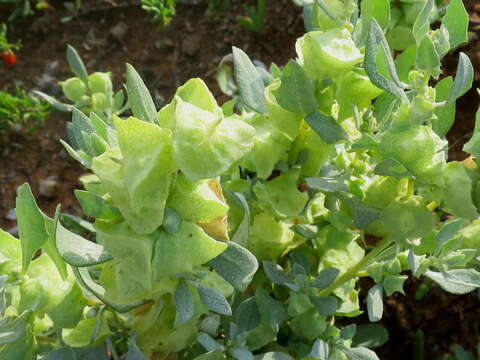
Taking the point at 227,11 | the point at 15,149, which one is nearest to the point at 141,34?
the point at 227,11

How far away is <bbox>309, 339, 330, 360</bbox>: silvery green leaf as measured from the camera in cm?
90

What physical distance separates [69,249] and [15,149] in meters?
1.32

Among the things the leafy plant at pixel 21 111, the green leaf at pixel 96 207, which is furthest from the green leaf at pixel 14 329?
the leafy plant at pixel 21 111

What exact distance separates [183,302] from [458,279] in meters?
0.37

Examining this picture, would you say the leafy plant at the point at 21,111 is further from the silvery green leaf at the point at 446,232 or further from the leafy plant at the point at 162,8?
the silvery green leaf at the point at 446,232

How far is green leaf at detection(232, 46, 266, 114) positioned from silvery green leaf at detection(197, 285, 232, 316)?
0.93ft

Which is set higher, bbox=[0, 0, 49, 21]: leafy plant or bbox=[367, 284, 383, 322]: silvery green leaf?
bbox=[367, 284, 383, 322]: silvery green leaf

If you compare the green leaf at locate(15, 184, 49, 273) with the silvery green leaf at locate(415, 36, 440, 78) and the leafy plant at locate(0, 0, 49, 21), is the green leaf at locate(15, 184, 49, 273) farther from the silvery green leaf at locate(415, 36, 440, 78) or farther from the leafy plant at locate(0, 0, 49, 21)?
the leafy plant at locate(0, 0, 49, 21)

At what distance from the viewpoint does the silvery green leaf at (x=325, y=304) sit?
0.93m

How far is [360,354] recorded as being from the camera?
37.4 inches

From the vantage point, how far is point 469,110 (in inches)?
61.6

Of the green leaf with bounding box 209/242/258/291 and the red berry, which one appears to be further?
the red berry

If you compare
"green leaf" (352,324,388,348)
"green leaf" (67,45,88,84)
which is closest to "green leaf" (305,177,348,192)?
"green leaf" (352,324,388,348)

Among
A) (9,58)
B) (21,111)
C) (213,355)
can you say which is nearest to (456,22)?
(213,355)
